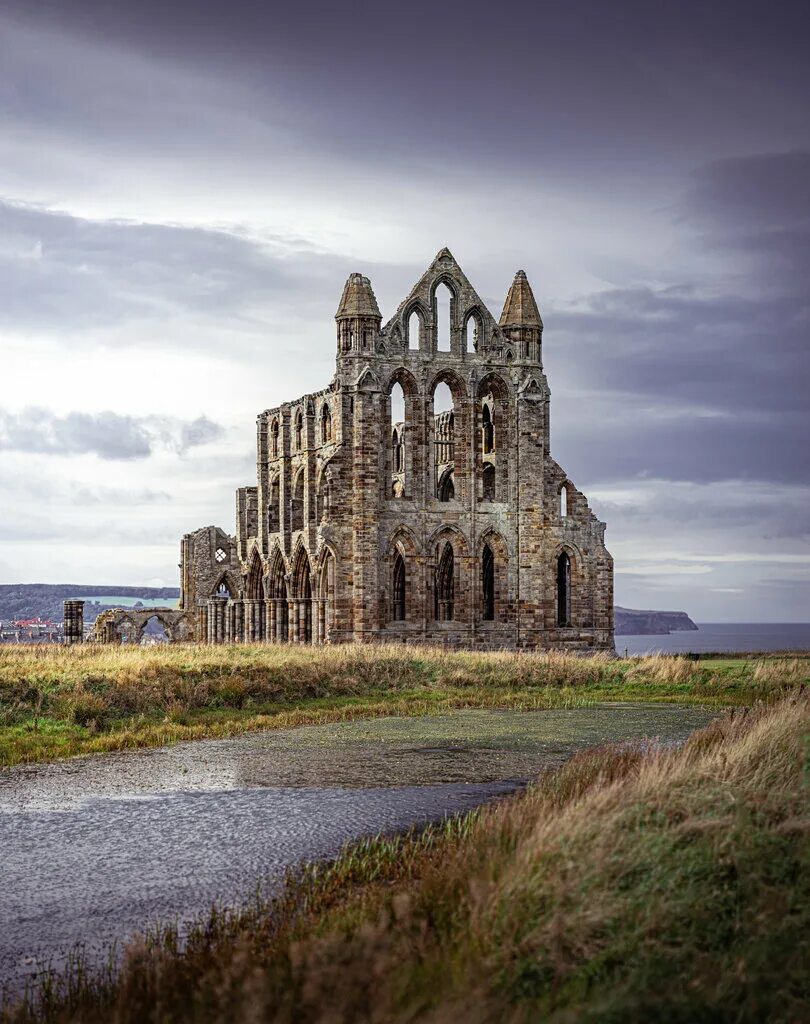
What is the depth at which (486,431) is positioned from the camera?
2235 inches

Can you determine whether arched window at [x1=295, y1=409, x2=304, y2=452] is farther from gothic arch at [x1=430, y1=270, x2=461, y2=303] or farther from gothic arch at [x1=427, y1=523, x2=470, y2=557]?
gothic arch at [x1=430, y1=270, x2=461, y2=303]

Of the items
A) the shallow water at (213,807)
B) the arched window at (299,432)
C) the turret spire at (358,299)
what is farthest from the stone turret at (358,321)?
the shallow water at (213,807)

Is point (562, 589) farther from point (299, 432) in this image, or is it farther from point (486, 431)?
point (299, 432)

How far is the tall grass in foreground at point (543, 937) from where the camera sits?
7.29 m

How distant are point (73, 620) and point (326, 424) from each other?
13547 millimetres

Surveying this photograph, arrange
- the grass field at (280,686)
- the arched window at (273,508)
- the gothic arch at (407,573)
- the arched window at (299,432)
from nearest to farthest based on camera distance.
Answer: the grass field at (280,686) → the gothic arch at (407,573) → the arched window at (299,432) → the arched window at (273,508)

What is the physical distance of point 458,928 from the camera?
8.77 metres

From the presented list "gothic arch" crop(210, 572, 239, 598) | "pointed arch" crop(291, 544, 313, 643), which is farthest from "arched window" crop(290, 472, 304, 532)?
"gothic arch" crop(210, 572, 239, 598)

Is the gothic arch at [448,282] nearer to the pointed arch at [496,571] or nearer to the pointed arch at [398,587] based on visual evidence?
the pointed arch at [496,571]

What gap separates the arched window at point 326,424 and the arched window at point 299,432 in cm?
182

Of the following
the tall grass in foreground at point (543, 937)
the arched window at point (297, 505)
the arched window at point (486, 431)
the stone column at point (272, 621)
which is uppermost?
the arched window at point (486, 431)

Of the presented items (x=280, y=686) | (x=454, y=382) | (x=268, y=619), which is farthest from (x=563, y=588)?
(x=280, y=686)

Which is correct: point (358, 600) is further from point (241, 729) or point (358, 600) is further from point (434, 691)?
point (241, 729)

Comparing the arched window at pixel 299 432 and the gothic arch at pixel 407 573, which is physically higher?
the arched window at pixel 299 432
